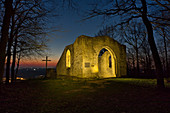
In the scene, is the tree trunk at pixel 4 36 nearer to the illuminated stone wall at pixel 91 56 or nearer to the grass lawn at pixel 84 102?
the grass lawn at pixel 84 102

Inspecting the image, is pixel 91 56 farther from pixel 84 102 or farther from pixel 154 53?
pixel 84 102

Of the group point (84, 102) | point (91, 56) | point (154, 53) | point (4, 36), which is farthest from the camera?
point (91, 56)

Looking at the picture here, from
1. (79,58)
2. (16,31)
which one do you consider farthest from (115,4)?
(79,58)

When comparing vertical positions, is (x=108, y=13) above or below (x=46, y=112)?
above

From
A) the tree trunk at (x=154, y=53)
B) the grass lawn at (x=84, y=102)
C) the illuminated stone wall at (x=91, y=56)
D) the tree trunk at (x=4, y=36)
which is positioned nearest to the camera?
the grass lawn at (x=84, y=102)

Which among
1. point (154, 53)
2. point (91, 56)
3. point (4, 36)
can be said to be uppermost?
point (4, 36)

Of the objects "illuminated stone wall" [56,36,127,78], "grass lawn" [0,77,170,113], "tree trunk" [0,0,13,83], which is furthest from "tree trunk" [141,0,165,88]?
"illuminated stone wall" [56,36,127,78]

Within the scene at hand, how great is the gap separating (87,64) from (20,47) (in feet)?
25.1

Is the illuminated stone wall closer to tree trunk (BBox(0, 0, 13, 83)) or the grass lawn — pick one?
the grass lawn

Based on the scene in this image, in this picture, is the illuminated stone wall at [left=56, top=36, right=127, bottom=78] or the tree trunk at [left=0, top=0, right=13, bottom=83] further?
the illuminated stone wall at [left=56, top=36, right=127, bottom=78]

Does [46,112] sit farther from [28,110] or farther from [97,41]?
[97,41]

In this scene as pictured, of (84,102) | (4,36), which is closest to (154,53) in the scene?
(84,102)

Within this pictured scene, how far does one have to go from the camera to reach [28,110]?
9.78 ft

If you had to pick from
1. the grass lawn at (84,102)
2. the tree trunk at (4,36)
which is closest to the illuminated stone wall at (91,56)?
the grass lawn at (84,102)
